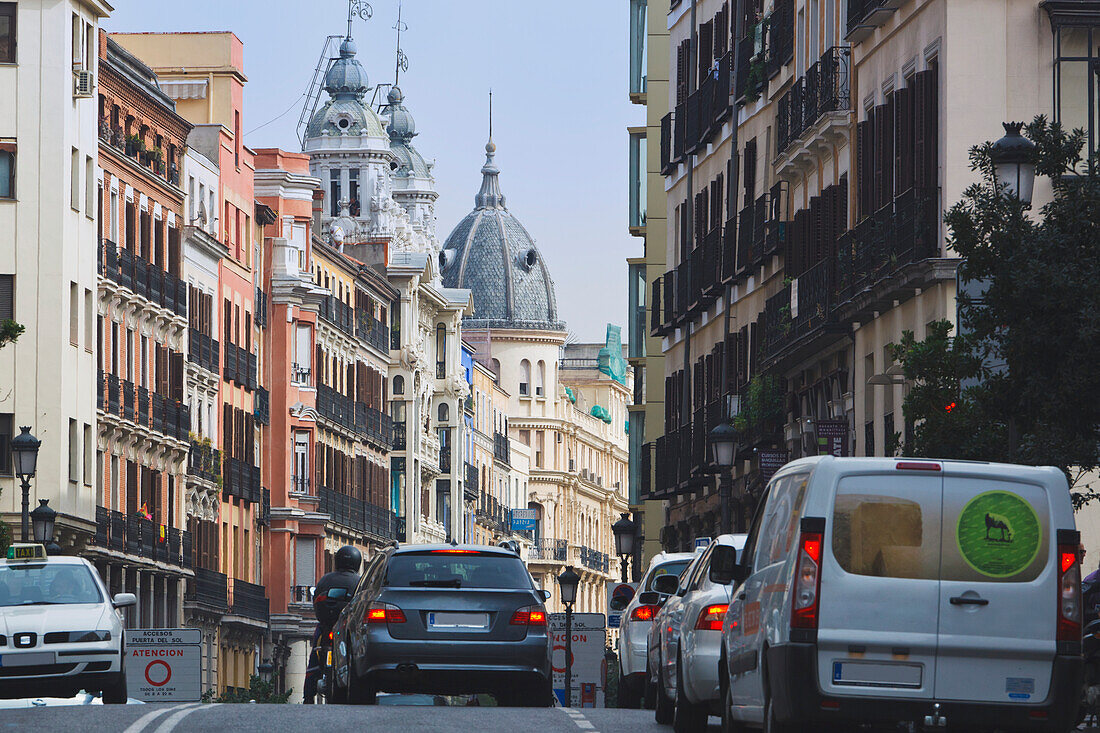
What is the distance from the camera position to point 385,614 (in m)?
23.3

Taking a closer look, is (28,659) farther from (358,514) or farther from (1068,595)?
(358,514)

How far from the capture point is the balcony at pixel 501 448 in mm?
141750

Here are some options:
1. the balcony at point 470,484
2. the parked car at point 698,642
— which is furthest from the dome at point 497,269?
the parked car at point 698,642

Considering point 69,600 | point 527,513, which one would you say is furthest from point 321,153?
point 69,600

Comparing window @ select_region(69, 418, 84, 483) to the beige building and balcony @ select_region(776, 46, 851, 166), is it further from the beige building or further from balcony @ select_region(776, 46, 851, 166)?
balcony @ select_region(776, 46, 851, 166)

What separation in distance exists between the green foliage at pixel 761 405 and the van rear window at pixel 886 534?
3211 centimetres

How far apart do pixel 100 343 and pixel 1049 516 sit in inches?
2107

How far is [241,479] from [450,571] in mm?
61855

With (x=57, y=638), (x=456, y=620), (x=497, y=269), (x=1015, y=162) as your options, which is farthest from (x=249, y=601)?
(x=497, y=269)

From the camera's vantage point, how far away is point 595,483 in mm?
170875

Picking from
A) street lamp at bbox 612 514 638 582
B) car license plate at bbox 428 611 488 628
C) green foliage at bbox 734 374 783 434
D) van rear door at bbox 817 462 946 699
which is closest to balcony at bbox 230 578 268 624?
street lamp at bbox 612 514 638 582

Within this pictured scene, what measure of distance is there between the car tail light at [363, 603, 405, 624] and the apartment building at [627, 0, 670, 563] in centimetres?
4410

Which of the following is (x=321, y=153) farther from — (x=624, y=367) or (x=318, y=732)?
(x=318, y=732)

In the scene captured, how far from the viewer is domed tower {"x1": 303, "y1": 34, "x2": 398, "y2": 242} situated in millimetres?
120562
